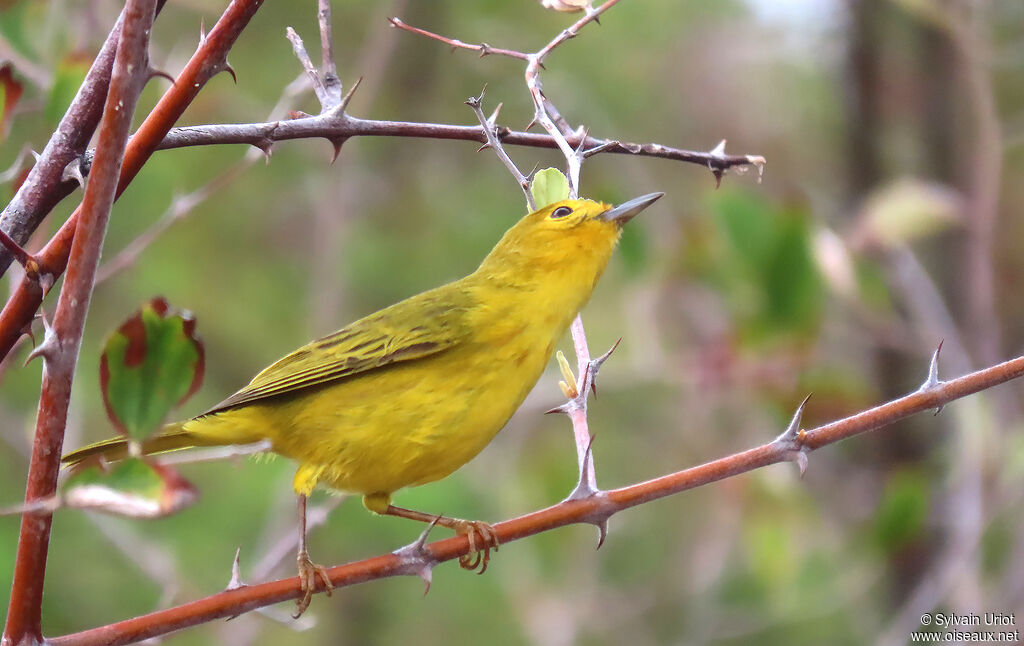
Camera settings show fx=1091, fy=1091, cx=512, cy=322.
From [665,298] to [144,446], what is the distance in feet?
14.3

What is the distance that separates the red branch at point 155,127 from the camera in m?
1.56

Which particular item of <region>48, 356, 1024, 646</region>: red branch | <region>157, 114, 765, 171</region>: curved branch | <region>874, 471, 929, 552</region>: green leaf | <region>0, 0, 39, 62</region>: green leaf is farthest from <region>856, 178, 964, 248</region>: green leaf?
<region>0, 0, 39, 62</region>: green leaf

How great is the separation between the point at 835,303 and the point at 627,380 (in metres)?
3.33

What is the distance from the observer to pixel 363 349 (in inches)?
126

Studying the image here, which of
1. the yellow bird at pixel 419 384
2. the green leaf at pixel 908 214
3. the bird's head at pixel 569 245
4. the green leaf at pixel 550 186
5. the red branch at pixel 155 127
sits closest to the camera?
the red branch at pixel 155 127

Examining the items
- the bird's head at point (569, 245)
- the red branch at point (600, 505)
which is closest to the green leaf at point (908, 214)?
the bird's head at point (569, 245)

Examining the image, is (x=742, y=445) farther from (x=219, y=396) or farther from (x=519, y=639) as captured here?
(x=219, y=396)

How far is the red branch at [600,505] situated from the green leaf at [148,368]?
0.29 meters

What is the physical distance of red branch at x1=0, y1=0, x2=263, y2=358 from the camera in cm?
156

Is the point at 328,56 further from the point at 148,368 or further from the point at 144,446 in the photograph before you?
the point at 144,446

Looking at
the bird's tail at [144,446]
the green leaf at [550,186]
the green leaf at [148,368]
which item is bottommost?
the green leaf at [148,368]

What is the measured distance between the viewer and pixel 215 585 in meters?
6.43

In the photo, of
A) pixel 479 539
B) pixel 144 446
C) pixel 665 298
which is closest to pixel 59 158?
pixel 144 446

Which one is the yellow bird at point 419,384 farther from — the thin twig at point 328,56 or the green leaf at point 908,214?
the green leaf at point 908,214
